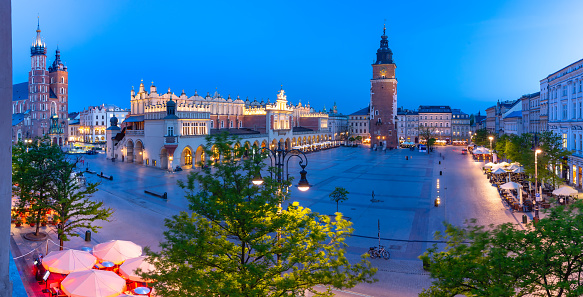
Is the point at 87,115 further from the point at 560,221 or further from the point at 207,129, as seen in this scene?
the point at 560,221

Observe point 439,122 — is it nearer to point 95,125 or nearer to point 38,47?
point 95,125

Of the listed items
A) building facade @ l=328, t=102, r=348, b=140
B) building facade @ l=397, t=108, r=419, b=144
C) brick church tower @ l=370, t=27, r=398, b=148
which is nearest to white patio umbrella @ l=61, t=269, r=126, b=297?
brick church tower @ l=370, t=27, r=398, b=148

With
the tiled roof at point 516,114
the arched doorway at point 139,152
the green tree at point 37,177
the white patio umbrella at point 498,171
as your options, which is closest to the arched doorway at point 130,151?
the arched doorway at point 139,152

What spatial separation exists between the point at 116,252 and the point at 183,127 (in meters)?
38.8

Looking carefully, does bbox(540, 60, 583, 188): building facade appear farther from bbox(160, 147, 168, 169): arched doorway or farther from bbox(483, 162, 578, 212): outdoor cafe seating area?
bbox(160, 147, 168, 169): arched doorway

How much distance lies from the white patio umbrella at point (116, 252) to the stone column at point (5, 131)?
14308 mm

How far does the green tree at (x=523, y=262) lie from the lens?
7602 millimetres

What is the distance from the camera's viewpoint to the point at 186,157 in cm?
5616

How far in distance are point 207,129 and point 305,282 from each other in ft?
171

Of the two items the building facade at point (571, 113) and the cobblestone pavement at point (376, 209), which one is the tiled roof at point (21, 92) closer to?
the cobblestone pavement at point (376, 209)

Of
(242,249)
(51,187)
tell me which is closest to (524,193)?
(242,249)

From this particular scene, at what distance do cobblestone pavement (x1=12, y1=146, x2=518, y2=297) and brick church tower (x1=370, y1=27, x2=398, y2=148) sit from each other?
152ft

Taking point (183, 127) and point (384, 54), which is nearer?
point (183, 127)

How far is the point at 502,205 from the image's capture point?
29.9m
